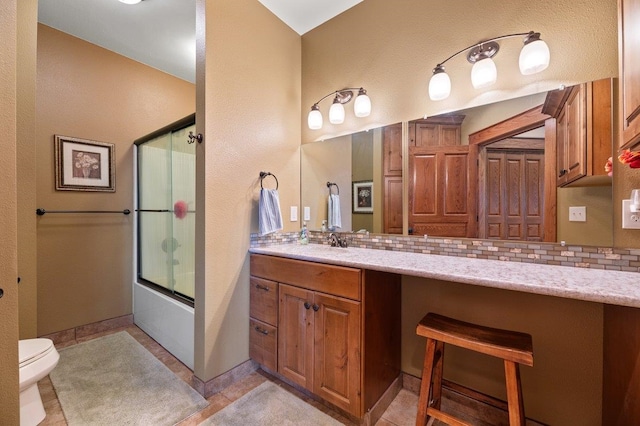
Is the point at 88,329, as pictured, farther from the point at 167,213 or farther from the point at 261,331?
the point at 261,331

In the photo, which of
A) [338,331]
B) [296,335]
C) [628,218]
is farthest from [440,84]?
[296,335]

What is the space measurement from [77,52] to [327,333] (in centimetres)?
335

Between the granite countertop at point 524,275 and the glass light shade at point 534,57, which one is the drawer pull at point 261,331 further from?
the glass light shade at point 534,57

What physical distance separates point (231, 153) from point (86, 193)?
1796mm

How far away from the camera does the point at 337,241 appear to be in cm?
204

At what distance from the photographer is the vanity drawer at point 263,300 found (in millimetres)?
1731

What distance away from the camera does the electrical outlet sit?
1130mm

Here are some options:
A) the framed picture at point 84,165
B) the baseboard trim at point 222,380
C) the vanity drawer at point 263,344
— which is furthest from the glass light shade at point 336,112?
Answer: the framed picture at point 84,165

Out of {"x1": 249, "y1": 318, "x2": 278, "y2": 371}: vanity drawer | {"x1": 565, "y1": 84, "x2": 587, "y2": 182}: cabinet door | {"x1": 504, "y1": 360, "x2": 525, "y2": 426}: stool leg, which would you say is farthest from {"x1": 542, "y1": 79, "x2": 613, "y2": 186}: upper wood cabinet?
{"x1": 249, "y1": 318, "x2": 278, "y2": 371}: vanity drawer

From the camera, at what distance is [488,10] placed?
1.48 m

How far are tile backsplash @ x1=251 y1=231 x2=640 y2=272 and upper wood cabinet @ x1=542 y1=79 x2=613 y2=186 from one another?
1.08 feet

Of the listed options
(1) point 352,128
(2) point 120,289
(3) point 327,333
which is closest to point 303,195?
(1) point 352,128

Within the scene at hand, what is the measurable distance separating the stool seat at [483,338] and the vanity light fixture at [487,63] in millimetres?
1295

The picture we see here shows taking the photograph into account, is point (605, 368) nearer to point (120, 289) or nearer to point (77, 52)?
point (120, 289)
